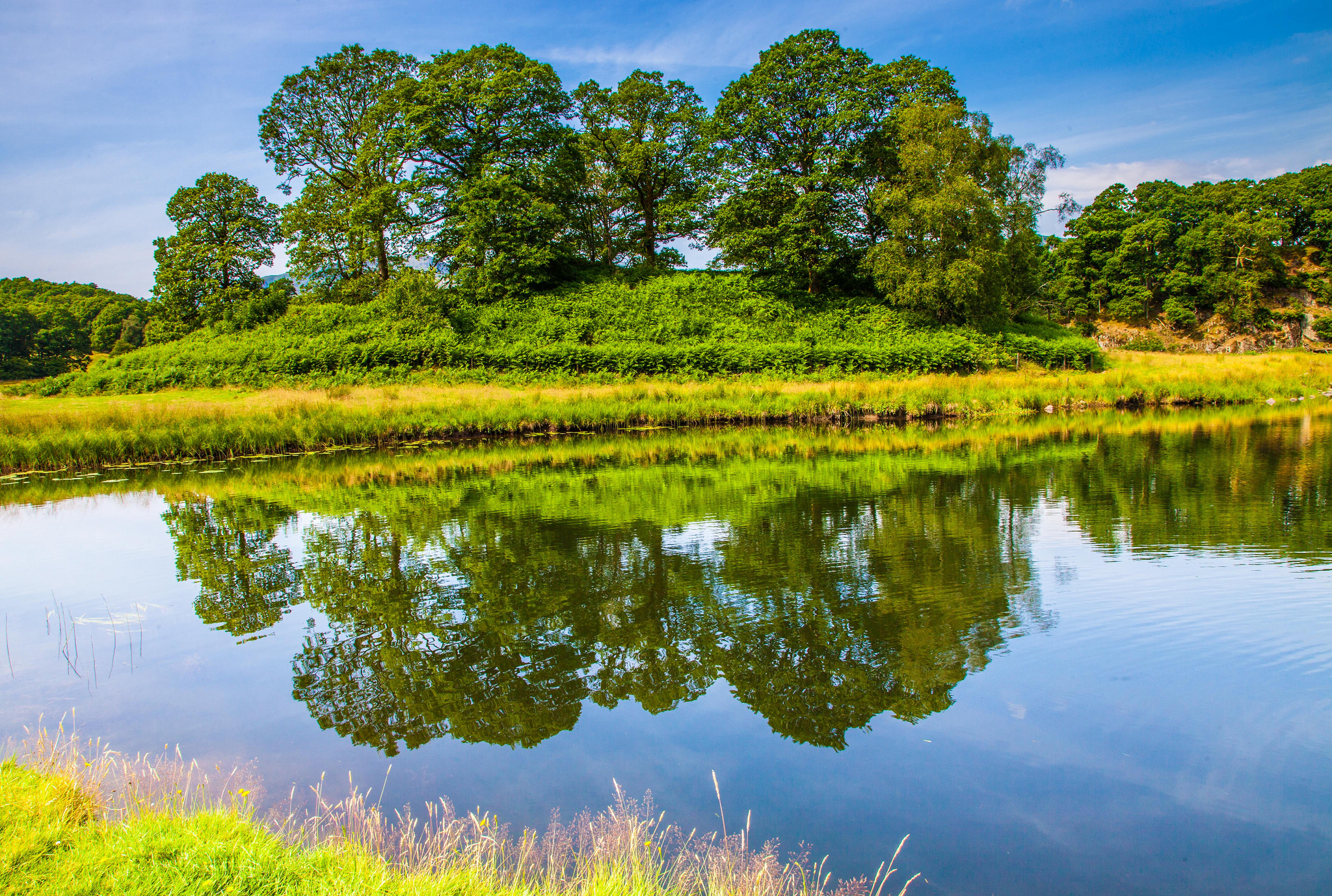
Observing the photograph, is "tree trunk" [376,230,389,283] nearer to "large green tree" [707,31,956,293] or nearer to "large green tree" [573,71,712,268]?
"large green tree" [573,71,712,268]

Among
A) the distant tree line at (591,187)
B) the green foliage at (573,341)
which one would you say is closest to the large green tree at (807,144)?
the distant tree line at (591,187)

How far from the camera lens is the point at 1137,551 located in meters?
8.02

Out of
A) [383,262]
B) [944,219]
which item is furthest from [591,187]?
[944,219]

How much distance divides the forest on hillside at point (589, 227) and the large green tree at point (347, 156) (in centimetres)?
13

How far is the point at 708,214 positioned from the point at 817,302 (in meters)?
8.31

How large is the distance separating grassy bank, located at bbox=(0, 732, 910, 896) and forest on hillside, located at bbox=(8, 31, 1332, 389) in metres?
30.2

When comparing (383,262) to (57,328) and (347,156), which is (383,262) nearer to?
(347,156)

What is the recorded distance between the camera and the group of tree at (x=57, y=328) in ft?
164

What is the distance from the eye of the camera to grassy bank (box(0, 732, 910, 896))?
2.76 meters

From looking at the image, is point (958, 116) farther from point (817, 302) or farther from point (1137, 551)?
point (1137, 551)

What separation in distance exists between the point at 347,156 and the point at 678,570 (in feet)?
135

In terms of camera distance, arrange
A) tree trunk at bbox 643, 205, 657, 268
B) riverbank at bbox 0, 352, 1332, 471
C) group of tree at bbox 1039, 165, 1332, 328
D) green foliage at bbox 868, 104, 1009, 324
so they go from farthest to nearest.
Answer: group of tree at bbox 1039, 165, 1332, 328 → tree trunk at bbox 643, 205, 657, 268 → green foliage at bbox 868, 104, 1009, 324 → riverbank at bbox 0, 352, 1332, 471

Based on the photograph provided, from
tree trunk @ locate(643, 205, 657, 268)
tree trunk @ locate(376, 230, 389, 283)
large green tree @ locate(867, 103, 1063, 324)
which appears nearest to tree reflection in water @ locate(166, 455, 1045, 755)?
large green tree @ locate(867, 103, 1063, 324)

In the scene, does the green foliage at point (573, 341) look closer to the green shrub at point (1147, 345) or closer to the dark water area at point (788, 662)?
the green shrub at point (1147, 345)
